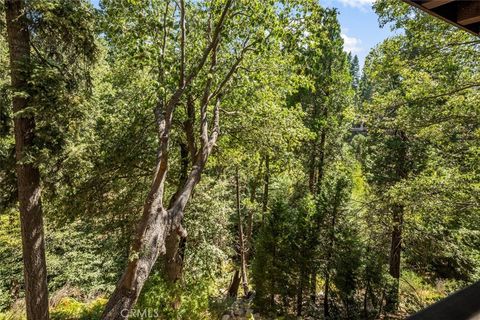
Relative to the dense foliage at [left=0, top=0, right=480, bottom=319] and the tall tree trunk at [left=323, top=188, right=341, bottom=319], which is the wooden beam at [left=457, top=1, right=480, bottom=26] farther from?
the tall tree trunk at [left=323, top=188, right=341, bottom=319]

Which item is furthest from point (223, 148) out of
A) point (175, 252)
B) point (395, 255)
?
point (395, 255)

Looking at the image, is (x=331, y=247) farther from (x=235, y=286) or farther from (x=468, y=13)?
(x=468, y=13)

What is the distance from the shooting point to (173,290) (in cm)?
652

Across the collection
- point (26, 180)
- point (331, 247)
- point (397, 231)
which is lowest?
point (331, 247)

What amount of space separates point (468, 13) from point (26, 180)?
264 inches

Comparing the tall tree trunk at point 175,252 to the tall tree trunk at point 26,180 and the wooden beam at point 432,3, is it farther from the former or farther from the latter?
the wooden beam at point 432,3

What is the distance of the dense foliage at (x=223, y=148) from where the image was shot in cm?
546

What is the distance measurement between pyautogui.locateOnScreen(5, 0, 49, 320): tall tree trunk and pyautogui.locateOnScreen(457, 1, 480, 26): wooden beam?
19.8 ft

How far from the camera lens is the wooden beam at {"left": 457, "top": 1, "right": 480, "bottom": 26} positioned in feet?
6.27

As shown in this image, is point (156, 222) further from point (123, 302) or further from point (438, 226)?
point (438, 226)

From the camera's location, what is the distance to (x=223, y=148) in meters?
8.18

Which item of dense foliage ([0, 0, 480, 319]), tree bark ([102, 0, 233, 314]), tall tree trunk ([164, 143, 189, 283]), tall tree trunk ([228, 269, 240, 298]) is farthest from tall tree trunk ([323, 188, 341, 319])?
tree bark ([102, 0, 233, 314])

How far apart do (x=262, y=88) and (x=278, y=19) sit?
2.10 meters

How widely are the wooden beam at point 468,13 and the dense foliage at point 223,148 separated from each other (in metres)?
3.32
